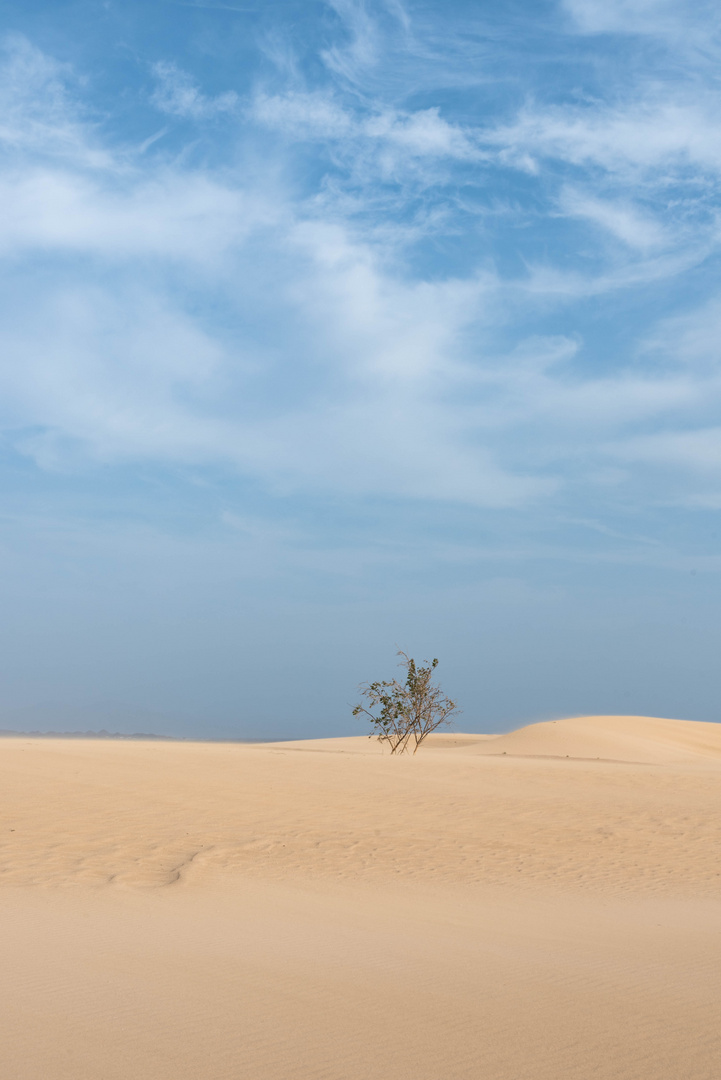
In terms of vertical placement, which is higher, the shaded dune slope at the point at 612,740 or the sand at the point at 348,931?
the shaded dune slope at the point at 612,740

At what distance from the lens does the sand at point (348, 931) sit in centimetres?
437

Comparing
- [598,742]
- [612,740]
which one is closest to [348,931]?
[598,742]

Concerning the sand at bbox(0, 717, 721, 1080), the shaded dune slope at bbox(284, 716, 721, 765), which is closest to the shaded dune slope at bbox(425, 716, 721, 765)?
the shaded dune slope at bbox(284, 716, 721, 765)

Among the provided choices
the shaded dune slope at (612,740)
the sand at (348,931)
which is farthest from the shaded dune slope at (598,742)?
the sand at (348,931)

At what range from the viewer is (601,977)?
577 centimetres

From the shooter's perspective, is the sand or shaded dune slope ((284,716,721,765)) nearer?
the sand

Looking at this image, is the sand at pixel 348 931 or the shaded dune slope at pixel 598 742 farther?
the shaded dune slope at pixel 598 742

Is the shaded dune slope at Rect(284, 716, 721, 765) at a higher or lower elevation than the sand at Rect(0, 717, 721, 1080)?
higher

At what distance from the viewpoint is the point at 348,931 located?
712 cm

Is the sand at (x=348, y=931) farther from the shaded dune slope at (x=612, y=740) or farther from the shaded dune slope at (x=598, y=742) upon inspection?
the shaded dune slope at (x=612, y=740)

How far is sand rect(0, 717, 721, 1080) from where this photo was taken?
14.3 feet

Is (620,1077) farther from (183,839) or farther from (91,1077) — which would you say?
(183,839)

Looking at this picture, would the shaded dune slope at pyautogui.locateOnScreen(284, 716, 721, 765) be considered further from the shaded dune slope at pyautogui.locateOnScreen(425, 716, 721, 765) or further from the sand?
the sand

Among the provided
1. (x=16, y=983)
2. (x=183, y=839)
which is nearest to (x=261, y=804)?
(x=183, y=839)
